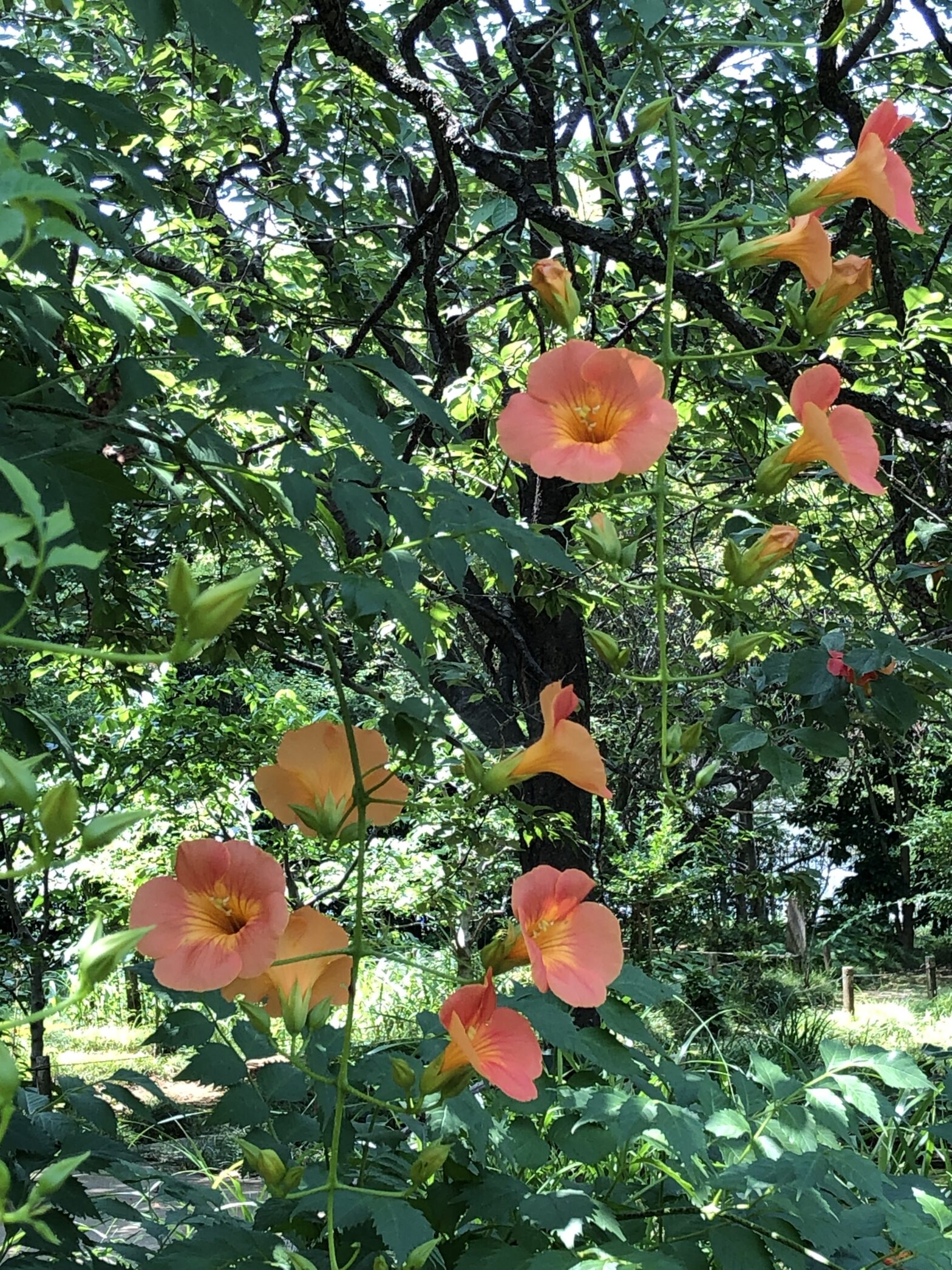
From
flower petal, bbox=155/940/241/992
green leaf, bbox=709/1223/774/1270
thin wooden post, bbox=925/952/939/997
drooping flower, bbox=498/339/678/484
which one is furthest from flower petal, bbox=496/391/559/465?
thin wooden post, bbox=925/952/939/997

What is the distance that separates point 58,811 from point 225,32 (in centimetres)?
66

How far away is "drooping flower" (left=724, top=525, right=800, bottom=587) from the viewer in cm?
84

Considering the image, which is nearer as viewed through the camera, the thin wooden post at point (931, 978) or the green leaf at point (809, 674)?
the green leaf at point (809, 674)

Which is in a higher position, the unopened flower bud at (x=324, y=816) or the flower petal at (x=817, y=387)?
the flower petal at (x=817, y=387)

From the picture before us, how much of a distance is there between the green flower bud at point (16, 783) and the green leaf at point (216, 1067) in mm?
728

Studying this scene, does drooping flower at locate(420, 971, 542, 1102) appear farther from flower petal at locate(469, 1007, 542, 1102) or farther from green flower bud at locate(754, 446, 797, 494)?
green flower bud at locate(754, 446, 797, 494)

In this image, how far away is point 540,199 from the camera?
2.07 metres

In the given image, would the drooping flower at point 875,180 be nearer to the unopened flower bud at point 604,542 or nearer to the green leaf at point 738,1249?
the unopened flower bud at point 604,542

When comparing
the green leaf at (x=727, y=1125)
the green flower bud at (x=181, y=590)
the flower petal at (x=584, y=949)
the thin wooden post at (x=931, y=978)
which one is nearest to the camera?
the green flower bud at (x=181, y=590)

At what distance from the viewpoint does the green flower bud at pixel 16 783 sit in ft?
1.49

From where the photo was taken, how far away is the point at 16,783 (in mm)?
456

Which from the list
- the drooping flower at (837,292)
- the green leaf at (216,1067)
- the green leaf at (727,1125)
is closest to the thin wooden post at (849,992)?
the green leaf at (727,1125)

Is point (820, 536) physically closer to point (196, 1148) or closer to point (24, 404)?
point (196, 1148)

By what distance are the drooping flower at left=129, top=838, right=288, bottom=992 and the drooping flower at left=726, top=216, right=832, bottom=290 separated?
0.56 meters
